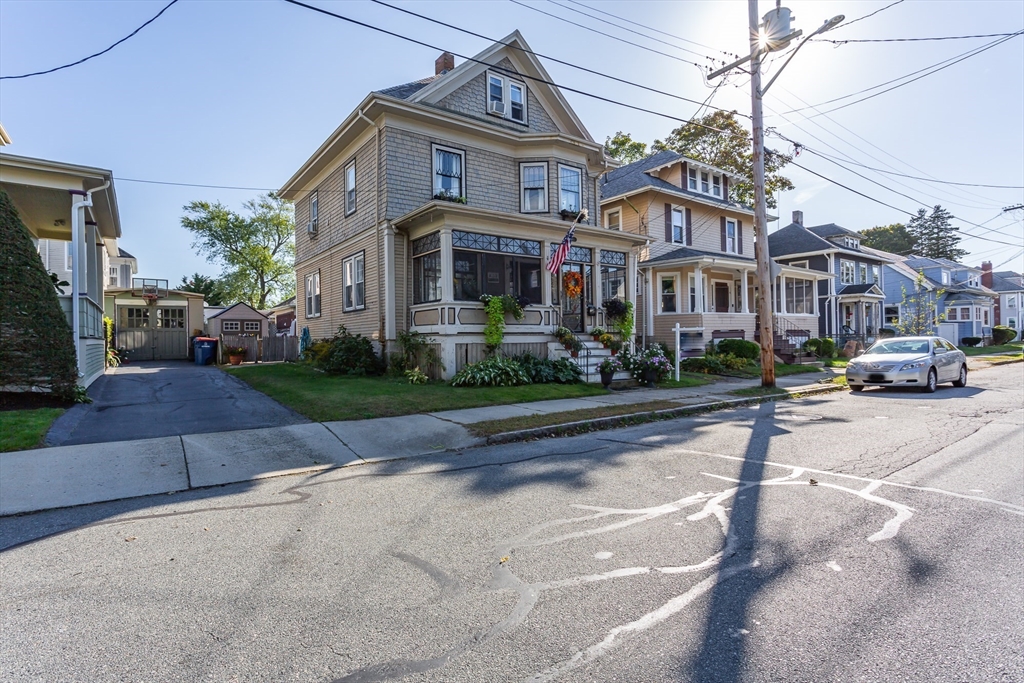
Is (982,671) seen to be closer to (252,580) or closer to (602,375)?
(252,580)

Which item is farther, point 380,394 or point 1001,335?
point 1001,335

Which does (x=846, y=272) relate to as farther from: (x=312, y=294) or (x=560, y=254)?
(x=312, y=294)

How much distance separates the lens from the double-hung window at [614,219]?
27217 mm

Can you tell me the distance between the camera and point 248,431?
8.66 metres

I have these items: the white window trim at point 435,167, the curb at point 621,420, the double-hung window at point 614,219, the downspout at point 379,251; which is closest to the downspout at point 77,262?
the downspout at point 379,251

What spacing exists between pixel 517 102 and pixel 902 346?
558 inches

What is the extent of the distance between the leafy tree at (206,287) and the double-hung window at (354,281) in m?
27.2

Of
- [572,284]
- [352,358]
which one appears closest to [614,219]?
[572,284]

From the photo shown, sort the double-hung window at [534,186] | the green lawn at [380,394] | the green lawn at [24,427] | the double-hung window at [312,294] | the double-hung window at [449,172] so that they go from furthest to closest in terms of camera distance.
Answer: the double-hung window at [312,294] < the double-hung window at [534,186] < the double-hung window at [449,172] < the green lawn at [380,394] < the green lawn at [24,427]

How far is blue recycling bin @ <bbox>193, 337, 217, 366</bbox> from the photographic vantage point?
76.5ft

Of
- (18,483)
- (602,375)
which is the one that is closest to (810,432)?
(602,375)

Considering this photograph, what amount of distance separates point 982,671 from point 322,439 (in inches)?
297

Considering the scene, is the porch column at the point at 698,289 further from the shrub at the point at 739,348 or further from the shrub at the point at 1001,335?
the shrub at the point at 1001,335

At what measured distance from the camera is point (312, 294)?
2272 centimetres
